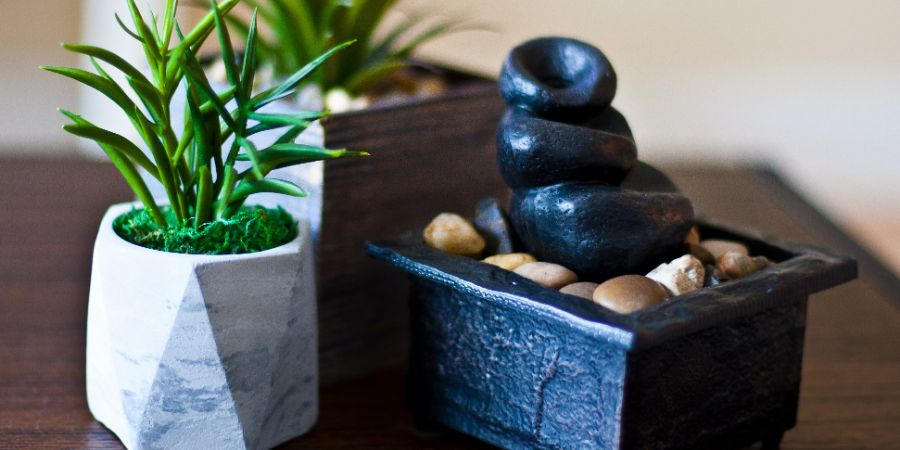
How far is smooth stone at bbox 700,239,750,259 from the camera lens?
0.66 m

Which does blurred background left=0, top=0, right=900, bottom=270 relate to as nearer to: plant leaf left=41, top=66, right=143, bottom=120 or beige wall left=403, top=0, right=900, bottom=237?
beige wall left=403, top=0, right=900, bottom=237

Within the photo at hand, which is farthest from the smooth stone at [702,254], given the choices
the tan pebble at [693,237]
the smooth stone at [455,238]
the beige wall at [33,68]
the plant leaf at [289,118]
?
the beige wall at [33,68]

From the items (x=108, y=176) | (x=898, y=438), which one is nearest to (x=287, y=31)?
(x=108, y=176)

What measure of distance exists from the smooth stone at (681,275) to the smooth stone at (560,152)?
0.06m

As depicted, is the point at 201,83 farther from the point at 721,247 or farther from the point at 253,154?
the point at 721,247

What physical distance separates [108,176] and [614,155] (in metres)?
0.64

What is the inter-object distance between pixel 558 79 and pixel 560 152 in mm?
64

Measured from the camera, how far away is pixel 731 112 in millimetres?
1761

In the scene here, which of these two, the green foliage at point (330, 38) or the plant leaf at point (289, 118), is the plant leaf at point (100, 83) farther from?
the green foliage at point (330, 38)

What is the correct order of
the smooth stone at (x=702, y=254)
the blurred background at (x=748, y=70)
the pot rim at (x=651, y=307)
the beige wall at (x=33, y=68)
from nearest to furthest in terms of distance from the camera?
the pot rim at (x=651, y=307)
the smooth stone at (x=702, y=254)
the beige wall at (x=33, y=68)
the blurred background at (x=748, y=70)

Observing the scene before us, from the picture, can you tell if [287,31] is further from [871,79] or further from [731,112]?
[871,79]

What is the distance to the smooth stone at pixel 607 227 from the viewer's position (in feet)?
1.94

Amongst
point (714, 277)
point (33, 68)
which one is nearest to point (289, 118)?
point (714, 277)

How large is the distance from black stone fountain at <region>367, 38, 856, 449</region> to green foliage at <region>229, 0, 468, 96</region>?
8.0 inches
